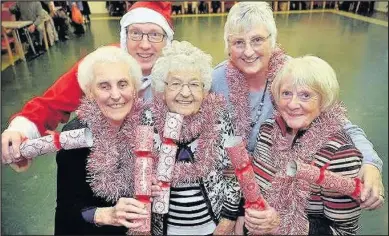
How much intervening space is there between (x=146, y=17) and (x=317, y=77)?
2.78 feet

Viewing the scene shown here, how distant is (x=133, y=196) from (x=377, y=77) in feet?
10.4

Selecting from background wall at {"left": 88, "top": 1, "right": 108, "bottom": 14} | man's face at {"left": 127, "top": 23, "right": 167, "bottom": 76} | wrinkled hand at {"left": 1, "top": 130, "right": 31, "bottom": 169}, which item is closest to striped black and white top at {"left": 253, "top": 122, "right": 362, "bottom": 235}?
man's face at {"left": 127, "top": 23, "right": 167, "bottom": 76}

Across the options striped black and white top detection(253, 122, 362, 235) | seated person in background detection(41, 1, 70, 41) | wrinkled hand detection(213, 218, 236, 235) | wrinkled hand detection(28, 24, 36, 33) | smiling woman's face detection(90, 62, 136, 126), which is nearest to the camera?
striped black and white top detection(253, 122, 362, 235)

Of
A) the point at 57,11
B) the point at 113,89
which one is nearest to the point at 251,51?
the point at 113,89

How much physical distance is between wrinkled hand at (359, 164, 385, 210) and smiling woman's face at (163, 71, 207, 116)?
625 millimetres

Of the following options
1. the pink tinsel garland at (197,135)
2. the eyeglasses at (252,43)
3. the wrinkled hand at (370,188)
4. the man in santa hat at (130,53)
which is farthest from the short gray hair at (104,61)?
the wrinkled hand at (370,188)

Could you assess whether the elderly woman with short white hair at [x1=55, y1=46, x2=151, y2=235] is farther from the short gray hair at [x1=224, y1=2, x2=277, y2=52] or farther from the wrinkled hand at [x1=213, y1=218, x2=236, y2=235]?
the short gray hair at [x1=224, y1=2, x2=277, y2=52]

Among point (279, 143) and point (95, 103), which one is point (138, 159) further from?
point (279, 143)

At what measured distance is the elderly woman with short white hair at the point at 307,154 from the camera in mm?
1217

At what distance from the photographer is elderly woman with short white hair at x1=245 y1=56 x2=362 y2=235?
3.99 ft

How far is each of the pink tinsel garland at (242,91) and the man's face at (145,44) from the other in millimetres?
351

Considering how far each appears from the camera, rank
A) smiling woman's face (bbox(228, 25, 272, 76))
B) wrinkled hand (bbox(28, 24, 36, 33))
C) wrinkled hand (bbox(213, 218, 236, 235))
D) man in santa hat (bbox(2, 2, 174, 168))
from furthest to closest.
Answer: wrinkled hand (bbox(28, 24, 36, 33)), man in santa hat (bbox(2, 2, 174, 168)), smiling woman's face (bbox(228, 25, 272, 76)), wrinkled hand (bbox(213, 218, 236, 235))

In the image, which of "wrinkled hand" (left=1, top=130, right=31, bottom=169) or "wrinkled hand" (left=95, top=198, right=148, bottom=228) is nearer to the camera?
"wrinkled hand" (left=95, top=198, right=148, bottom=228)

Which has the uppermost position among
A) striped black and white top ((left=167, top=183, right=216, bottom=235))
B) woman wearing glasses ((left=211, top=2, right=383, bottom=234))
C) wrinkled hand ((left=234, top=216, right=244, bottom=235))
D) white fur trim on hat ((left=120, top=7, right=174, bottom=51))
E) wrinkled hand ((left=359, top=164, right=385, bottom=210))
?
white fur trim on hat ((left=120, top=7, right=174, bottom=51))
